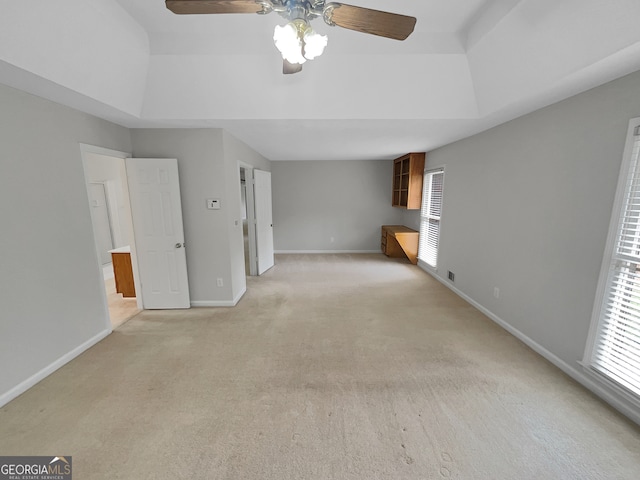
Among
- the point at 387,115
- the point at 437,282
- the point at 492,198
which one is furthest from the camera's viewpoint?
the point at 437,282

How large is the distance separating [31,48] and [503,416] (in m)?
3.76

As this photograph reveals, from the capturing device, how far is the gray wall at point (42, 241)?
1752mm

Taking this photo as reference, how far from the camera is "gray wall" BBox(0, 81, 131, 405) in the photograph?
5.75 feet

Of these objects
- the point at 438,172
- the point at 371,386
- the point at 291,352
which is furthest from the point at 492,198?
the point at 291,352

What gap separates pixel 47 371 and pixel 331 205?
5.14 metres

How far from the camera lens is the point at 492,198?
115 inches

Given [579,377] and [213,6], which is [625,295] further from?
[213,6]

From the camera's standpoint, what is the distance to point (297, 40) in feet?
3.92

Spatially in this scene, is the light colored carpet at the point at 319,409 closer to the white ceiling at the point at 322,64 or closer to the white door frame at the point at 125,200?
the white door frame at the point at 125,200

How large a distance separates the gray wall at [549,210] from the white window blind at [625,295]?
0.07 metres

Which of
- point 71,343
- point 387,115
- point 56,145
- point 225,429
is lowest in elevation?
point 225,429

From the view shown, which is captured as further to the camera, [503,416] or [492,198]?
[492,198]

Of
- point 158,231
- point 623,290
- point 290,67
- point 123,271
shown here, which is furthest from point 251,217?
point 623,290

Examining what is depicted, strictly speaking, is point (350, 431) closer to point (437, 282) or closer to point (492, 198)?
point (492, 198)
